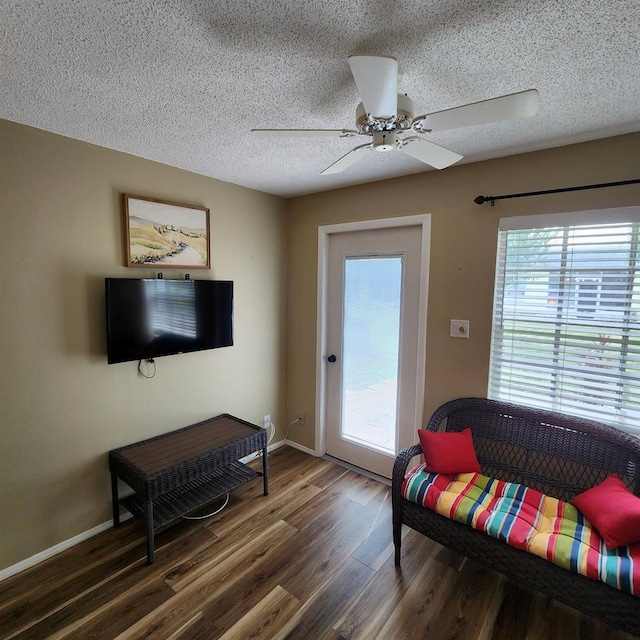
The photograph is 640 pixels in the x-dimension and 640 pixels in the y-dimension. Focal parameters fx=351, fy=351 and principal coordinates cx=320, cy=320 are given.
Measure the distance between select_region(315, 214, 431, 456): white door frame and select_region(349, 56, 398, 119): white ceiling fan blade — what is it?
1.42 m

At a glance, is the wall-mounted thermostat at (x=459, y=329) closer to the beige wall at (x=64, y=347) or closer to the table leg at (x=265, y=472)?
the table leg at (x=265, y=472)

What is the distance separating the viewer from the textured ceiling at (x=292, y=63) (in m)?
1.08

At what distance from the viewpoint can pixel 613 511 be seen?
1.59m

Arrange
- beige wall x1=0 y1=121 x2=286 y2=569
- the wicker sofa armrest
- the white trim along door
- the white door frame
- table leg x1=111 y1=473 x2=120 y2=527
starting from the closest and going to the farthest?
beige wall x1=0 y1=121 x2=286 y2=569, the wicker sofa armrest, table leg x1=111 y1=473 x2=120 y2=527, the white door frame, the white trim along door

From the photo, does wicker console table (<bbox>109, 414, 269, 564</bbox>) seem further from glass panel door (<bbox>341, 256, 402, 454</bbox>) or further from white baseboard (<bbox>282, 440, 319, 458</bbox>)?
glass panel door (<bbox>341, 256, 402, 454</bbox>)

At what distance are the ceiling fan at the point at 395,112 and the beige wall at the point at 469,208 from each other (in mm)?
886

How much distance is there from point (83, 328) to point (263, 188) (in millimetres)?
1777

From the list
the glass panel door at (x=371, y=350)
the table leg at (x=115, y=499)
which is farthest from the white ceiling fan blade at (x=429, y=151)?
the table leg at (x=115, y=499)

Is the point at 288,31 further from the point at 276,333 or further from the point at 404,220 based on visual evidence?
the point at 276,333

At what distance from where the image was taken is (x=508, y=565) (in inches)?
65.5

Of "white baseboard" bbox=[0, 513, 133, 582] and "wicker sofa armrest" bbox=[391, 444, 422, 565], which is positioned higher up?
"wicker sofa armrest" bbox=[391, 444, 422, 565]

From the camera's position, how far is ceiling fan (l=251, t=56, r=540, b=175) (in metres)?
1.04

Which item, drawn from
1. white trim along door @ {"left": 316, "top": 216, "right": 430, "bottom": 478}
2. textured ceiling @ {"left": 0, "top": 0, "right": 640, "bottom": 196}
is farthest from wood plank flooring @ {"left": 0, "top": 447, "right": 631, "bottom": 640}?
textured ceiling @ {"left": 0, "top": 0, "right": 640, "bottom": 196}

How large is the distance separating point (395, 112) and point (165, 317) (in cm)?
188
